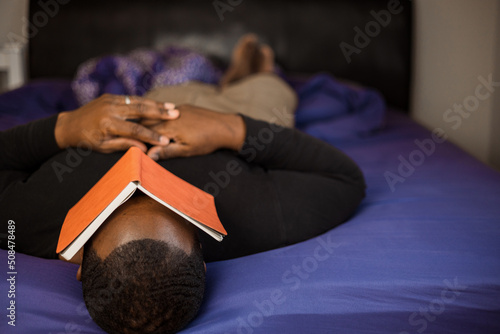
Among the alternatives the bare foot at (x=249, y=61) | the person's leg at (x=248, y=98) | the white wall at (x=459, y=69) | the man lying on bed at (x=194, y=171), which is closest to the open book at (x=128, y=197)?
the man lying on bed at (x=194, y=171)

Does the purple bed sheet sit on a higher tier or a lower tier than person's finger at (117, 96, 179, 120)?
lower

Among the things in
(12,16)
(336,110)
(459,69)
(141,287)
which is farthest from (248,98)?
(12,16)

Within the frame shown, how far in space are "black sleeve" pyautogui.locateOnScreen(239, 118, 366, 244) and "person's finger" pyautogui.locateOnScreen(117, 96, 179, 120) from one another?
150 mm

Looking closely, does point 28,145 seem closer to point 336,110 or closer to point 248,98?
point 248,98

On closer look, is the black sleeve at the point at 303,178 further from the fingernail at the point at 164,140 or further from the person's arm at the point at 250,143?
the fingernail at the point at 164,140

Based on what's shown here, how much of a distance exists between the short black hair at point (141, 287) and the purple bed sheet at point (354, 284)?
5cm

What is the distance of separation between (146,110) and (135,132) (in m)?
0.05

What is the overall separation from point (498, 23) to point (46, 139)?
1.71 m

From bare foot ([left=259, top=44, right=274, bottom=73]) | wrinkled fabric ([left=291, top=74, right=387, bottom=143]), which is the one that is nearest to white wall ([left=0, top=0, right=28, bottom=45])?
bare foot ([left=259, top=44, right=274, bottom=73])

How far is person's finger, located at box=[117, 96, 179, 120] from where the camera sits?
751 millimetres

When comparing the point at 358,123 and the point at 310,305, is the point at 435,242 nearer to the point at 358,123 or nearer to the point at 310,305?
the point at 310,305

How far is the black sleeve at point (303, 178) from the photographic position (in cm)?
80

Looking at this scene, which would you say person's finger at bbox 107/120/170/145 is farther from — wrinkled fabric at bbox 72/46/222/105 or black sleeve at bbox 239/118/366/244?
wrinkled fabric at bbox 72/46/222/105

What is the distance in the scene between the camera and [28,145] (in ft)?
2.64
